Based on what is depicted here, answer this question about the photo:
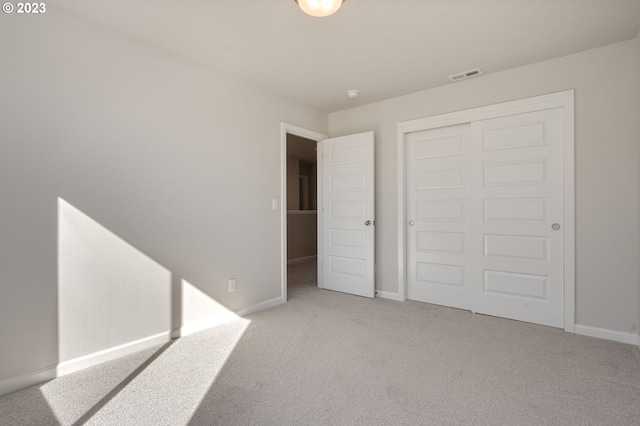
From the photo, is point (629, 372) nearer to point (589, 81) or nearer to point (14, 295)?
point (589, 81)

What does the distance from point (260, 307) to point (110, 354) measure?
1488mm

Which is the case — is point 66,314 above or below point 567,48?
below

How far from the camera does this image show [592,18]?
2.35m

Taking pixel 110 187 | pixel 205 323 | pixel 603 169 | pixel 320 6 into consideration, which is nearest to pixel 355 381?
pixel 205 323

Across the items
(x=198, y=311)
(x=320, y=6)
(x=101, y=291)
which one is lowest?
(x=198, y=311)

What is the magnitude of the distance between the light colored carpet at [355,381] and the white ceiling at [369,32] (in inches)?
98.9

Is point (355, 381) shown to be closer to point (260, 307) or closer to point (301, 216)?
point (260, 307)

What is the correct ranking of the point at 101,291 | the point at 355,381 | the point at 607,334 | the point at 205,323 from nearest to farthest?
the point at 355,381
the point at 101,291
the point at 607,334
the point at 205,323

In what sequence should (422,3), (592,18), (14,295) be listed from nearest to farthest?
(14,295), (422,3), (592,18)

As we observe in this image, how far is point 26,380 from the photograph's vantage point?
2.04 metres

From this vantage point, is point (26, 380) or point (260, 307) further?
point (260, 307)

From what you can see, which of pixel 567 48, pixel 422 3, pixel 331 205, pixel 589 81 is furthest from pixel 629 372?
pixel 331 205

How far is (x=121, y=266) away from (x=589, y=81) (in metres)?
4.27

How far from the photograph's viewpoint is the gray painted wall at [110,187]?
2.04m
